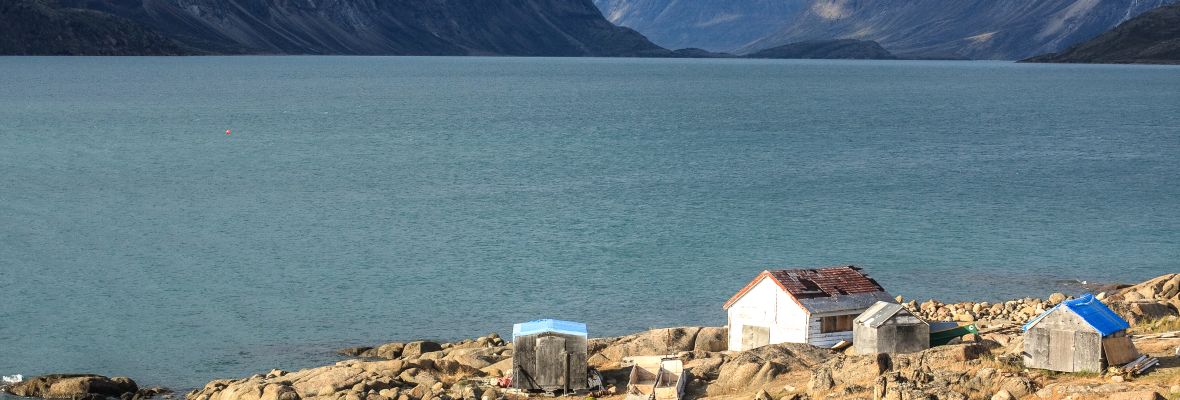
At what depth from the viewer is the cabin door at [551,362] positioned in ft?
91.0

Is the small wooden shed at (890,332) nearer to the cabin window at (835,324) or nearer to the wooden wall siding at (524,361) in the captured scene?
the cabin window at (835,324)

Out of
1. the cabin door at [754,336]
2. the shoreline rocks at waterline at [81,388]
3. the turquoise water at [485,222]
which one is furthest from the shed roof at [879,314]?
the shoreline rocks at waterline at [81,388]

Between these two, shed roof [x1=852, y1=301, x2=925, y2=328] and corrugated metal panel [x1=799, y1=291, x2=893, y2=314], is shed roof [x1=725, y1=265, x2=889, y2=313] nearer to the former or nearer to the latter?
corrugated metal panel [x1=799, y1=291, x2=893, y2=314]

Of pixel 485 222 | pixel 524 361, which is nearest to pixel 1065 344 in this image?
pixel 524 361

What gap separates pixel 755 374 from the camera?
27.0m

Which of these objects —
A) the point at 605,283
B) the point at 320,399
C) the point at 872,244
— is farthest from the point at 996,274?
the point at 320,399

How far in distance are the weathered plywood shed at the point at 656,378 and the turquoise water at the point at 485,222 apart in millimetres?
10486

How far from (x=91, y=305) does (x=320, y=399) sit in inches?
678

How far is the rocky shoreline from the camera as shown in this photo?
2339 centimetres

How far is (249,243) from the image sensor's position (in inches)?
2058

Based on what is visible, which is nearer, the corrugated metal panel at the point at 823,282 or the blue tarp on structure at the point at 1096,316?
the blue tarp on structure at the point at 1096,316

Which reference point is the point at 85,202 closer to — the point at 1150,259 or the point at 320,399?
the point at 320,399

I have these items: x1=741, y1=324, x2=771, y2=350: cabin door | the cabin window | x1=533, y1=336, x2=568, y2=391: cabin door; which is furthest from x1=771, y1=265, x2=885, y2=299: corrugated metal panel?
x1=533, y1=336, x2=568, y2=391: cabin door

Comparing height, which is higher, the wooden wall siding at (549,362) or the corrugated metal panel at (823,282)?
the corrugated metal panel at (823,282)
